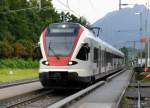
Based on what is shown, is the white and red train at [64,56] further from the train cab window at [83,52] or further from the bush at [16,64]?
the bush at [16,64]

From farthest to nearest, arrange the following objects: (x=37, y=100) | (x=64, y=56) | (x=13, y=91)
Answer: (x=13, y=91) → (x=64, y=56) → (x=37, y=100)

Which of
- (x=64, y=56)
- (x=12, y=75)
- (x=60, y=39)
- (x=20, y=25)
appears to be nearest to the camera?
(x=64, y=56)

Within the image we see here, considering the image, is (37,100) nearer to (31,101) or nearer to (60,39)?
(31,101)

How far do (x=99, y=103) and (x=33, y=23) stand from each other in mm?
99190

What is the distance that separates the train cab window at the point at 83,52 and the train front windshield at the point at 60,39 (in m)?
0.54

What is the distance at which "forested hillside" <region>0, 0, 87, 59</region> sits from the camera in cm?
9641

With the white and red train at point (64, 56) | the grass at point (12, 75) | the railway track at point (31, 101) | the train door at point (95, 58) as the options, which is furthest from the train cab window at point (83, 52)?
the grass at point (12, 75)

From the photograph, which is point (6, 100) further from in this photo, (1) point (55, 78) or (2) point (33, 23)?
(2) point (33, 23)

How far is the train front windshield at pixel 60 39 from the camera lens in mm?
26016

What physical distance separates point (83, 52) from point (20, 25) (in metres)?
81.4

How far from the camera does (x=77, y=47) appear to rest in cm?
2616

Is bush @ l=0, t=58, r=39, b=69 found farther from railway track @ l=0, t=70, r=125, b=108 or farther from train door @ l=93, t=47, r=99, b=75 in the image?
railway track @ l=0, t=70, r=125, b=108

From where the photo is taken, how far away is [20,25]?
107 m

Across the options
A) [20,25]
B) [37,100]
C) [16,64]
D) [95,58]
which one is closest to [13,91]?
[37,100]
